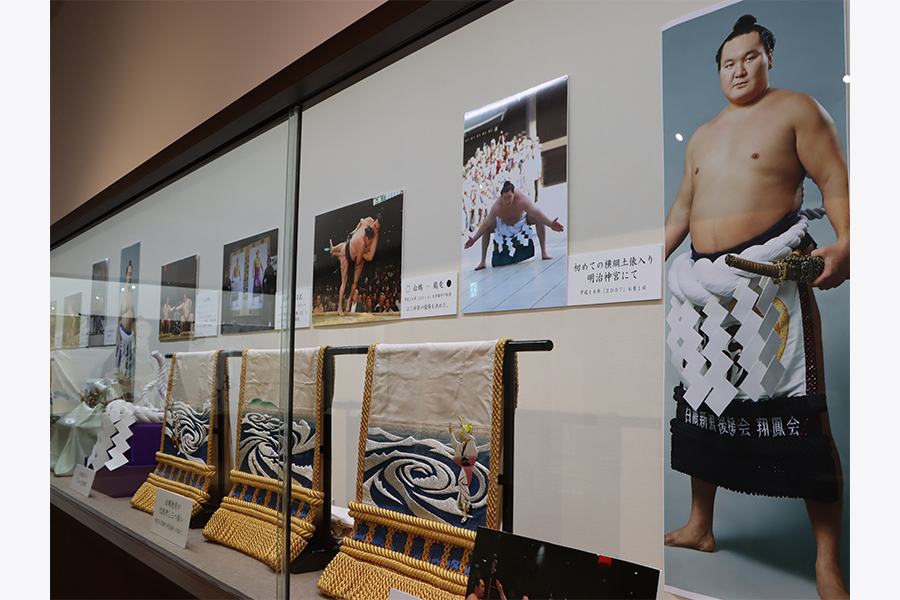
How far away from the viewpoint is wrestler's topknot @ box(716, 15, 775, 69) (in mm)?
607

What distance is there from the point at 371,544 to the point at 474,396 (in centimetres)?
25

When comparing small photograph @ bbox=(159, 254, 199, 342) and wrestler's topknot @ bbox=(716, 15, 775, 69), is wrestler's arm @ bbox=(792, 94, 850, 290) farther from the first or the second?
small photograph @ bbox=(159, 254, 199, 342)

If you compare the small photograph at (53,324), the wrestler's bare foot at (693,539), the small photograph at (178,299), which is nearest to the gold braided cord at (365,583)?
the wrestler's bare foot at (693,539)

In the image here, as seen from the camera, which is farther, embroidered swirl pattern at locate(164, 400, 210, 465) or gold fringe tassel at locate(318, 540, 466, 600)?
embroidered swirl pattern at locate(164, 400, 210, 465)

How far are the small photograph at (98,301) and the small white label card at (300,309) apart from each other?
72cm

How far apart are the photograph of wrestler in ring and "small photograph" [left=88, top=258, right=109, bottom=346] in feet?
3.88

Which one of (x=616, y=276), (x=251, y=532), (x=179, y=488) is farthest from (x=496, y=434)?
(x=179, y=488)

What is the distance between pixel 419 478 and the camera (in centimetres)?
82

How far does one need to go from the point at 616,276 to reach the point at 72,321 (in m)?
1.63

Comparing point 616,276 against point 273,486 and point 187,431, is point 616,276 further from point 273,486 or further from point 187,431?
point 187,431

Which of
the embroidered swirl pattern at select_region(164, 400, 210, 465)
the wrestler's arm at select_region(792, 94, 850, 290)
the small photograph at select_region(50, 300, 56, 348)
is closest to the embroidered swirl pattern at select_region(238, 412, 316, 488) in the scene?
the embroidered swirl pattern at select_region(164, 400, 210, 465)

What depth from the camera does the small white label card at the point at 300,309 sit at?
1.09 meters

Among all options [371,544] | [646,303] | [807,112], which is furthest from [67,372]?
[807,112]

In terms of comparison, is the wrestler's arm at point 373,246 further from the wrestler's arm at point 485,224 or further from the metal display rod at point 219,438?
the metal display rod at point 219,438
